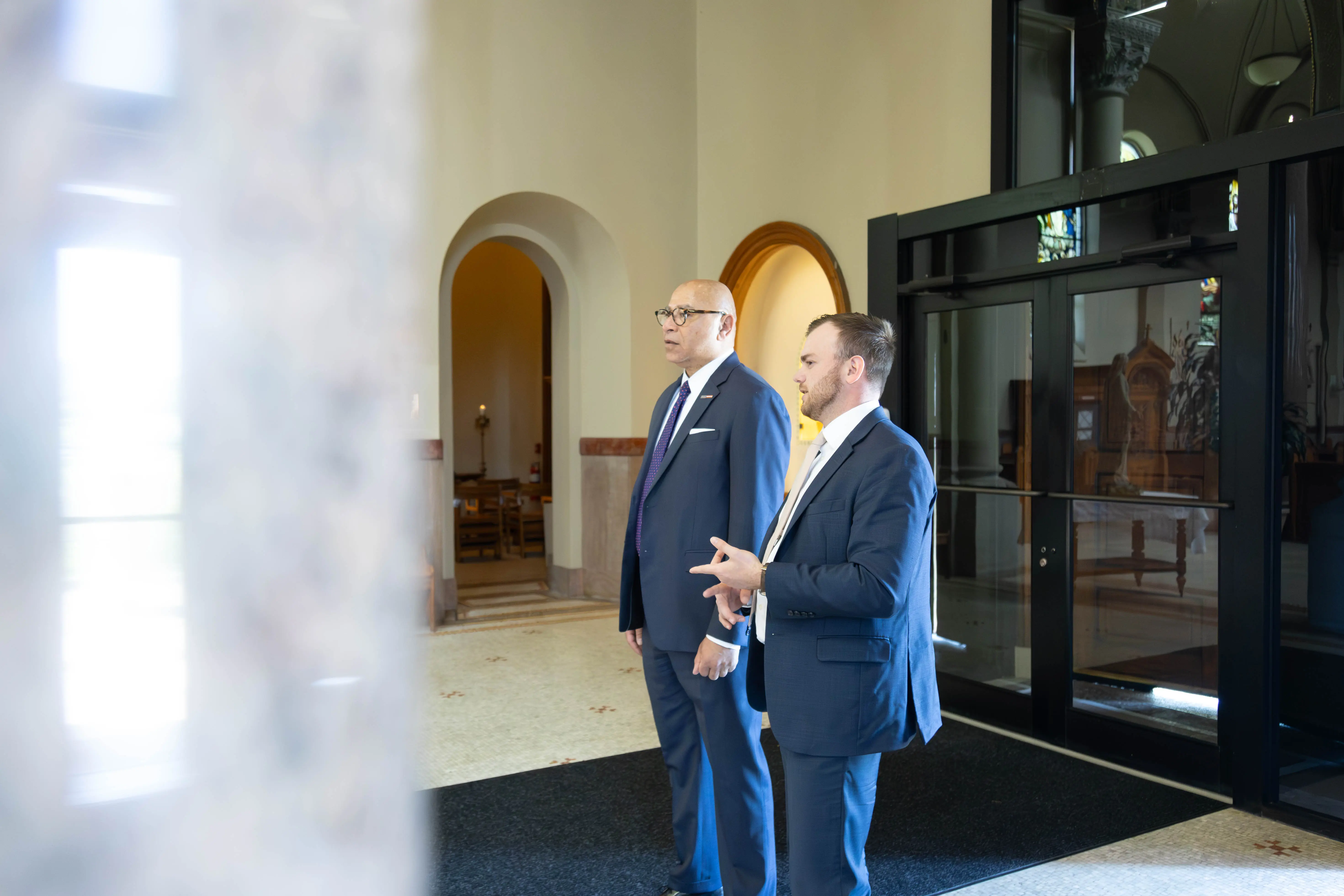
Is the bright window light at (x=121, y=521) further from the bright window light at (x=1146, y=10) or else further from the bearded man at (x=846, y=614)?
the bright window light at (x=1146, y=10)

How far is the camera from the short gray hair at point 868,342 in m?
2.38

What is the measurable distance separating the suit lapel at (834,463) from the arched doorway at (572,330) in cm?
627

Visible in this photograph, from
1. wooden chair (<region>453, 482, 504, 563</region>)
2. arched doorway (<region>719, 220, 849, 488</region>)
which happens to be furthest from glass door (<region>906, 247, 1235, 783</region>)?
wooden chair (<region>453, 482, 504, 563</region>)

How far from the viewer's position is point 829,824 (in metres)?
2.22

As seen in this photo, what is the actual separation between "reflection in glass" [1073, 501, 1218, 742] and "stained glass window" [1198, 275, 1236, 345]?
2.35 feet

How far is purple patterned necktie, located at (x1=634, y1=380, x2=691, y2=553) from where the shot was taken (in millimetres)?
3074

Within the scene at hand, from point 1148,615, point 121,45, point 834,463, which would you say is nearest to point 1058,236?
point 1148,615

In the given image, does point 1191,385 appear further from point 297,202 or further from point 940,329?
point 297,202

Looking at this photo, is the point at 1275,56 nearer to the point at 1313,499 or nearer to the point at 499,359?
the point at 1313,499

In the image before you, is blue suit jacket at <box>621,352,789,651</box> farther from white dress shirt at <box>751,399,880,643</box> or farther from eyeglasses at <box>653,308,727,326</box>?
white dress shirt at <box>751,399,880,643</box>

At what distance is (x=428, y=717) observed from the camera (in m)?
5.46

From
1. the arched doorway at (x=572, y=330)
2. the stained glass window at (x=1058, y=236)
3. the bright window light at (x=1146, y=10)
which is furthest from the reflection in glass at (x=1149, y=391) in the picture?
the arched doorway at (x=572, y=330)

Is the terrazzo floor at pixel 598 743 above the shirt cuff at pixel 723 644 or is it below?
below

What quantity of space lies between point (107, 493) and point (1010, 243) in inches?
196
